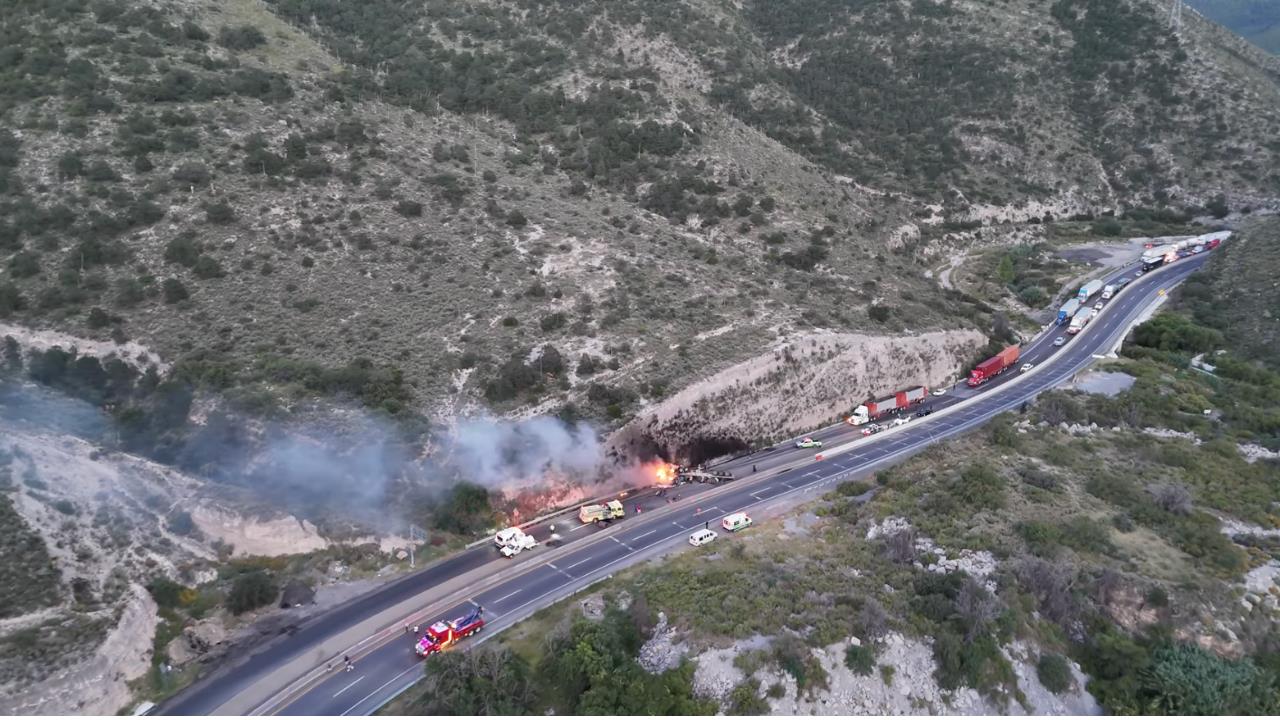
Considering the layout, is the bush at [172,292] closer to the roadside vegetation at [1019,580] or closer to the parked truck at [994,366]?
the roadside vegetation at [1019,580]

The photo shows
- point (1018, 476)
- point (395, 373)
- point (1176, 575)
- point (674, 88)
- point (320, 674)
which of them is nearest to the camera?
point (320, 674)

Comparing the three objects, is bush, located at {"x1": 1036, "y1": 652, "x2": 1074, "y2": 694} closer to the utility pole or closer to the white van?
the white van

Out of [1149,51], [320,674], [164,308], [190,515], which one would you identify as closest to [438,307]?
[164,308]

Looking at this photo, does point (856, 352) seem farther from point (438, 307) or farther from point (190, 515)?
point (190, 515)

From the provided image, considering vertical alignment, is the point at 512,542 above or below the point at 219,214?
below

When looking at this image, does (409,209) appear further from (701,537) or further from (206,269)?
(701,537)

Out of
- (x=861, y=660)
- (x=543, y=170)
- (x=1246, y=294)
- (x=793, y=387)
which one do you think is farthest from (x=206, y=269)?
(x=1246, y=294)
